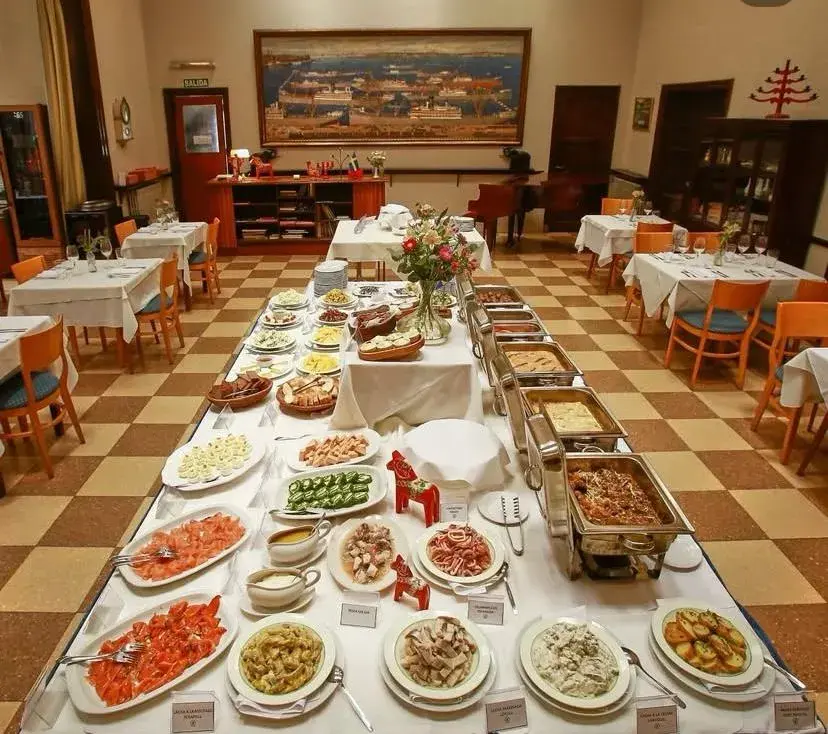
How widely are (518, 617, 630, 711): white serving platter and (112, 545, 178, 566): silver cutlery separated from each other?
1.07 metres

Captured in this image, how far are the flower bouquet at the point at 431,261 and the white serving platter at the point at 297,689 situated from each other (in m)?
1.61

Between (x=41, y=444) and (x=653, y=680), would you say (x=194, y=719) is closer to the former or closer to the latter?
(x=653, y=680)

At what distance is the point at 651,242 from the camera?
5.66 metres

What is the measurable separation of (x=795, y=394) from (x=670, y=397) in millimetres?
1111

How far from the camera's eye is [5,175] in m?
6.96

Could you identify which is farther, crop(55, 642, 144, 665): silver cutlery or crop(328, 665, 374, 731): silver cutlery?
crop(55, 642, 144, 665): silver cutlery

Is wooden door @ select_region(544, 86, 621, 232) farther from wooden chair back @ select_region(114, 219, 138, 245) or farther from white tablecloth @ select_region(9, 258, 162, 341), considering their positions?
white tablecloth @ select_region(9, 258, 162, 341)

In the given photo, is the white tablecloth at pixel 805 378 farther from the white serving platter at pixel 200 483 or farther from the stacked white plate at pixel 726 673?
the white serving platter at pixel 200 483

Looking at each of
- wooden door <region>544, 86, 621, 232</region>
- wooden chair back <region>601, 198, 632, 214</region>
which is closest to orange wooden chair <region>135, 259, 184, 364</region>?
wooden chair back <region>601, 198, 632, 214</region>

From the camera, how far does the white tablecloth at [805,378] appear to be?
3.17 metres

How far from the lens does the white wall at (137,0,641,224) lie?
891 centimetres

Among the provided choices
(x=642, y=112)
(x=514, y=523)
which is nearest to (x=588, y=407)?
(x=514, y=523)

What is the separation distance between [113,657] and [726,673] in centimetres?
152

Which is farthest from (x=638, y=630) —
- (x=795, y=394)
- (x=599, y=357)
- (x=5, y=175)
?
(x=5, y=175)
